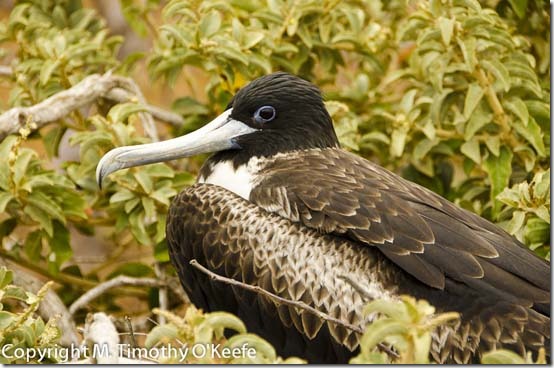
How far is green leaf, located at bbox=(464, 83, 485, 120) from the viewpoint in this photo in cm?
511

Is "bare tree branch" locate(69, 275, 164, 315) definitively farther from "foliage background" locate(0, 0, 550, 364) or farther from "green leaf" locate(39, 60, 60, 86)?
"green leaf" locate(39, 60, 60, 86)

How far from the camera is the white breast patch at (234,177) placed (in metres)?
4.58

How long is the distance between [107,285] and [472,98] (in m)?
1.75

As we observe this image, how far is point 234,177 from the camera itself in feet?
15.3

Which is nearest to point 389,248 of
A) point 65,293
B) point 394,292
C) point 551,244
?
point 394,292

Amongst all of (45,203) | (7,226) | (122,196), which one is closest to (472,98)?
(122,196)

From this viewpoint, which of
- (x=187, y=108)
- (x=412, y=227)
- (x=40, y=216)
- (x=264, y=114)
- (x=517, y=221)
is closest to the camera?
(x=412, y=227)

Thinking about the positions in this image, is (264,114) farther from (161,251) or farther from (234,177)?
(161,251)

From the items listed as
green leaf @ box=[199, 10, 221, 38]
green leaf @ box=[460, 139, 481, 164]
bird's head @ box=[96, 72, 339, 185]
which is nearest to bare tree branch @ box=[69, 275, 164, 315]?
bird's head @ box=[96, 72, 339, 185]

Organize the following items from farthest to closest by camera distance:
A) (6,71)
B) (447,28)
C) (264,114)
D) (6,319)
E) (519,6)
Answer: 1. (6,71)
2. (519,6)
3. (447,28)
4. (264,114)
5. (6,319)

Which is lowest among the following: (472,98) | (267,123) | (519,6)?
(267,123)

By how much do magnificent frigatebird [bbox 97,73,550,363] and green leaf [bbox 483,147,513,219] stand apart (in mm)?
607

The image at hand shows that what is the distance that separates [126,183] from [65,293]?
34.7 inches

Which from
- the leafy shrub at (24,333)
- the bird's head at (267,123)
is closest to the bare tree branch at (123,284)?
the bird's head at (267,123)
